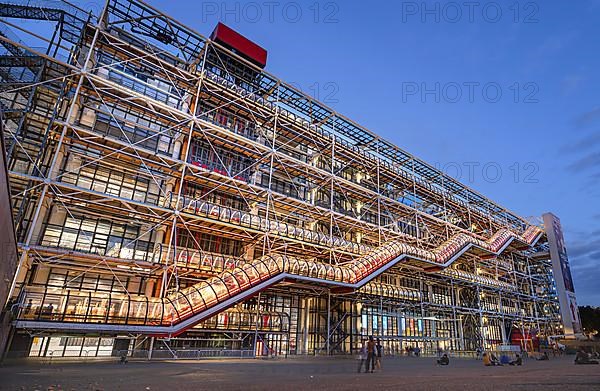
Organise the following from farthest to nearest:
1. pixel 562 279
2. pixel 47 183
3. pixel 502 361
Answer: pixel 562 279, pixel 502 361, pixel 47 183

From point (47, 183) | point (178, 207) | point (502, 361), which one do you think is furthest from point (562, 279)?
point (47, 183)

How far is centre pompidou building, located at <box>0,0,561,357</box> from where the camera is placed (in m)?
12.8

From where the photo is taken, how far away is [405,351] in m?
24.7

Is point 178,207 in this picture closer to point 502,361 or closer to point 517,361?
point 502,361

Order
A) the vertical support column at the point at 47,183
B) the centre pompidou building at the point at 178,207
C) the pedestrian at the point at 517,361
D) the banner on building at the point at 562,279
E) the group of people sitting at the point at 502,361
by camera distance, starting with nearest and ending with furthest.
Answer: the vertical support column at the point at 47,183 < the centre pompidou building at the point at 178,207 < the group of people sitting at the point at 502,361 < the pedestrian at the point at 517,361 < the banner on building at the point at 562,279

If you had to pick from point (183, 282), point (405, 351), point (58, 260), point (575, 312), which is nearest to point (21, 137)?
point (58, 260)

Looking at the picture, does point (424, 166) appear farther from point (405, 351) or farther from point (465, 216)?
point (405, 351)

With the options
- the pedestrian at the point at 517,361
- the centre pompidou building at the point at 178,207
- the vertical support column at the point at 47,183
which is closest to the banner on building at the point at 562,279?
the centre pompidou building at the point at 178,207

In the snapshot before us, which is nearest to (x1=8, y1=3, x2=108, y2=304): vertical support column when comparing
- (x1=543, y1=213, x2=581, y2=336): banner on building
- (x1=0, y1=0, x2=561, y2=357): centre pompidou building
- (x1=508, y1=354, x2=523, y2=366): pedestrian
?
(x1=0, y1=0, x2=561, y2=357): centre pompidou building

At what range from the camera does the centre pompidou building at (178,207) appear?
1280 centimetres

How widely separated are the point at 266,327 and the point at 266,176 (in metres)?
8.81

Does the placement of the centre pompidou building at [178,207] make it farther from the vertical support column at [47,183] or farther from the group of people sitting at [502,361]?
the group of people sitting at [502,361]

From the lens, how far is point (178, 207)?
602 inches

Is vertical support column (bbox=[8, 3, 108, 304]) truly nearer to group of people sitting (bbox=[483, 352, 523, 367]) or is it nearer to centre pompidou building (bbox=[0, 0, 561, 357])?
centre pompidou building (bbox=[0, 0, 561, 357])
